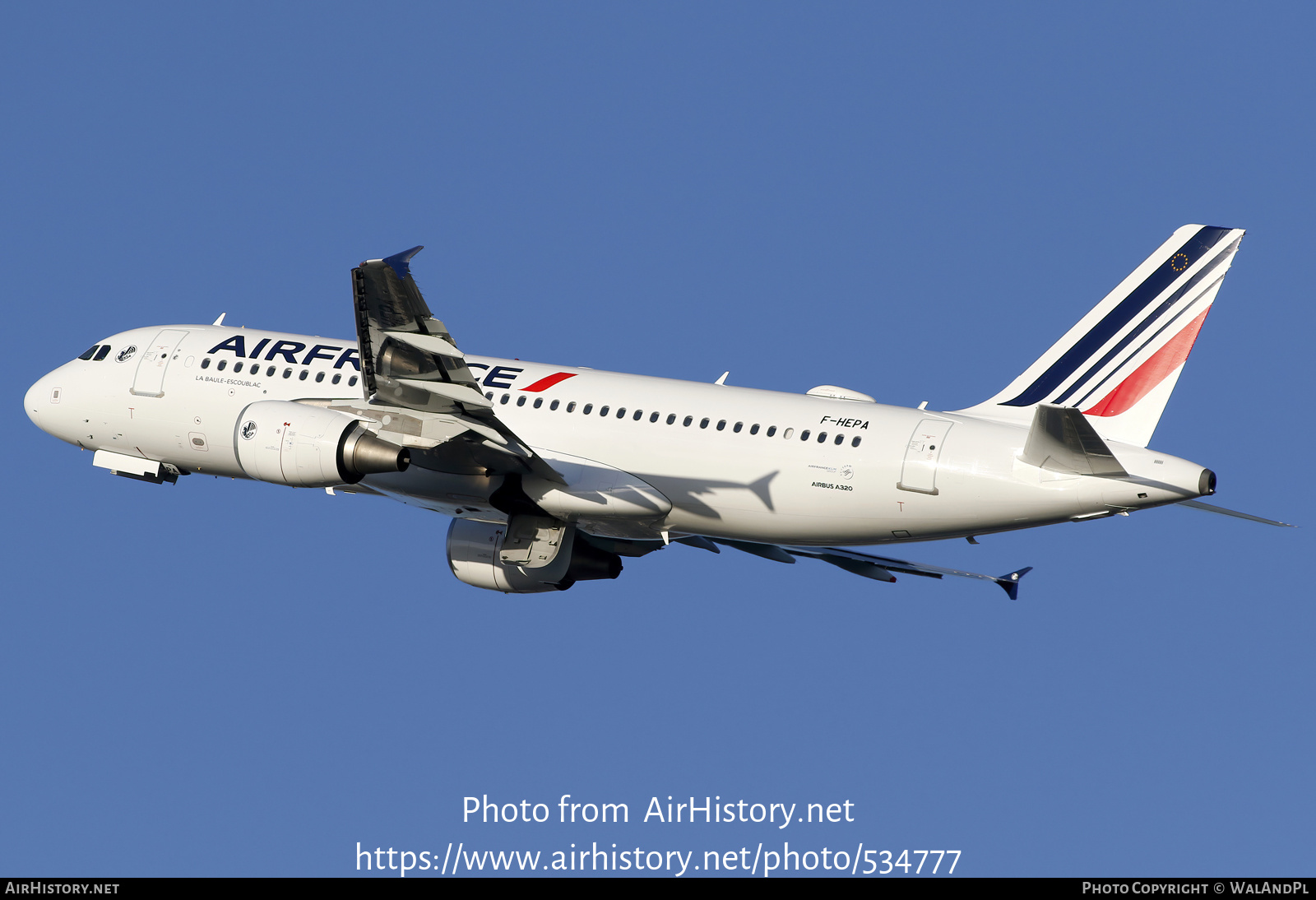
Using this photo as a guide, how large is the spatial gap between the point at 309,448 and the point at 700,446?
287 inches

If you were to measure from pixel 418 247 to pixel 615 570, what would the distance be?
1097cm

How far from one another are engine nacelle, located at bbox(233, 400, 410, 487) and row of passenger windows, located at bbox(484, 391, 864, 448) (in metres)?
3.03

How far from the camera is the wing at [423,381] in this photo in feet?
90.3

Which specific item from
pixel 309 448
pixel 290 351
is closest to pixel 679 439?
pixel 309 448

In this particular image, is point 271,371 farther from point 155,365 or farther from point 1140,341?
point 1140,341

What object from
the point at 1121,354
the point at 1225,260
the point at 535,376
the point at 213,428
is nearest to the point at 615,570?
the point at 535,376

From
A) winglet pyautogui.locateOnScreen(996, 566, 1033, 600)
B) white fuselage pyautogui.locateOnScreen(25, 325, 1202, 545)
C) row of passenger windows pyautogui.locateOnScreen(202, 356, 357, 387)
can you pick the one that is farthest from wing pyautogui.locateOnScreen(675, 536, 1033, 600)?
row of passenger windows pyautogui.locateOnScreen(202, 356, 357, 387)

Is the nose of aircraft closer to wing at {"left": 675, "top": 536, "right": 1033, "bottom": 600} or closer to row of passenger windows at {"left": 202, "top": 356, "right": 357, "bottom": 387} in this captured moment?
row of passenger windows at {"left": 202, "top": 356, "right": 357, "bottom": 387}

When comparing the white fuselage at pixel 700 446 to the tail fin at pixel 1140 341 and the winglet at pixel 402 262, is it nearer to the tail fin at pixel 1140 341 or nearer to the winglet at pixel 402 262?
the tail fin at pixel 1140 341

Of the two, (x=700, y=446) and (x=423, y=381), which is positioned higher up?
(x=700, y=446)

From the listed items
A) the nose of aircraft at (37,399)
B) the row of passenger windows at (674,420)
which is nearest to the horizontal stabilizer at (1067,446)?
the row of passenger windows at (674,420)

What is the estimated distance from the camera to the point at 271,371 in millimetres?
34500

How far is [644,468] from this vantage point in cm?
3158
